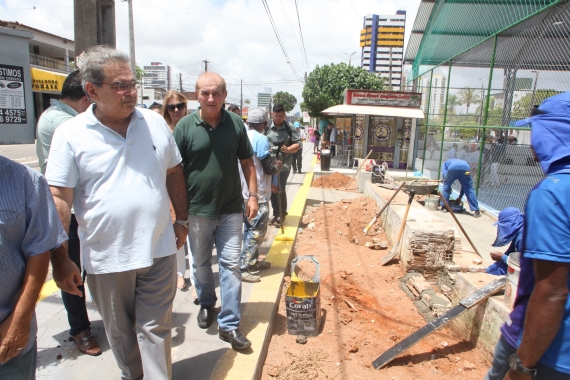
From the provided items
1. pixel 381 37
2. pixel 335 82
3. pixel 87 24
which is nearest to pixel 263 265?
pixel 87 24

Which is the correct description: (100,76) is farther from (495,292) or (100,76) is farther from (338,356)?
(495,292)

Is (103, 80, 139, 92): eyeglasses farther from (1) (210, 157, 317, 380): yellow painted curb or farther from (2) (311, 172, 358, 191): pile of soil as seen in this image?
(2) (311, 172, 358, 191): pile of soil

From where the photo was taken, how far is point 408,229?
506 centimetres

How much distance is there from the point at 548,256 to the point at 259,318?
7.88 feet

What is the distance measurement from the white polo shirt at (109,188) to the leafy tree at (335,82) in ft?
89.0

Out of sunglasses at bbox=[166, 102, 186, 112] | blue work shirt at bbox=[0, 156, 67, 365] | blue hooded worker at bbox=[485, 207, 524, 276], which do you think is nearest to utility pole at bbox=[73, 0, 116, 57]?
sunglasses at bbox=[166, 102, 186, 112]

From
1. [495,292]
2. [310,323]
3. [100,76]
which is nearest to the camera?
[100,76]

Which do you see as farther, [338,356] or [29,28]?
[29,28]

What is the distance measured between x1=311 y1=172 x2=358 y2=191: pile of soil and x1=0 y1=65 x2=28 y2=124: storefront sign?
1871 centimetres

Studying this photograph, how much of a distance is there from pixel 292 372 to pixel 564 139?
2.33 meters

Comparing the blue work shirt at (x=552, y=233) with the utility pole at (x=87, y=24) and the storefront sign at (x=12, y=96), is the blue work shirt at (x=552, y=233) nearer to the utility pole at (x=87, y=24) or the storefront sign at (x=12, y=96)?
the utility pole at (x=87, y=24)

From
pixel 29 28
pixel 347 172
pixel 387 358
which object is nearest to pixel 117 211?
pixel 387 358

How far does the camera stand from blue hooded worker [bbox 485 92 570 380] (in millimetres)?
1427

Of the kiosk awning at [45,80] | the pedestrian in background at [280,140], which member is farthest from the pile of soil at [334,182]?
the kiosk awning at [45,80]
